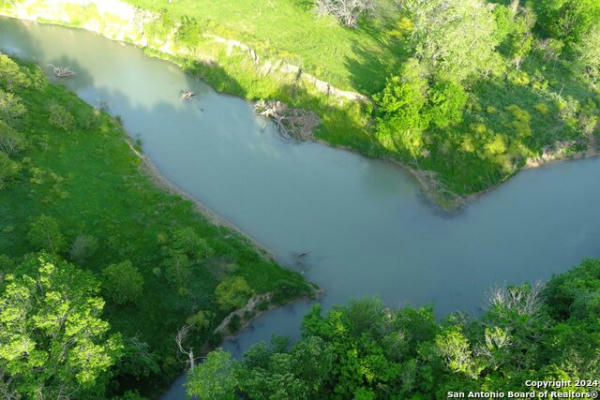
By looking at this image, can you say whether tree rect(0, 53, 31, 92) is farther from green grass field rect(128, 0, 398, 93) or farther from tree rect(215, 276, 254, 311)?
tree rect(215, 276, 254, 311)

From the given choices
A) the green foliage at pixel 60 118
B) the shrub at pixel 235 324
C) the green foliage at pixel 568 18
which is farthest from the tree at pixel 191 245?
the green foliage at pixel 568 18

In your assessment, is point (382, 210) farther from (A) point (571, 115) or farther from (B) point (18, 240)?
(B) point (18, 240)

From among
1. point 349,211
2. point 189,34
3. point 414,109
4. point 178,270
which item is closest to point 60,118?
point 189,34

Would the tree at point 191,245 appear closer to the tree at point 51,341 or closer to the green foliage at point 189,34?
the tree at point 51,341

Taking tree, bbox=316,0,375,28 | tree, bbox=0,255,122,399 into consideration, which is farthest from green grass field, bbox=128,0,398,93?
tree, bbox=0,255,122,399

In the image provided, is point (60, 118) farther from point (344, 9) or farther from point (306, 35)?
point (344, 9)
